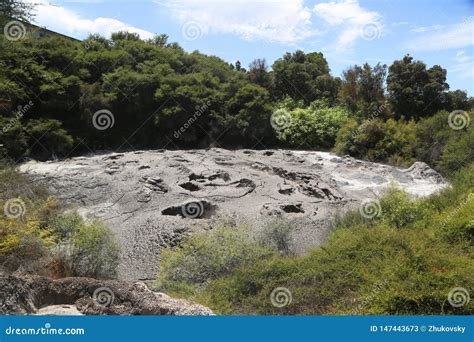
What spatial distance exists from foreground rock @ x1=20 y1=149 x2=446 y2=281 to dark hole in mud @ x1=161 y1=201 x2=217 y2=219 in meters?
0.03

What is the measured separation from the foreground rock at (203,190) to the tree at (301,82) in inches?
491

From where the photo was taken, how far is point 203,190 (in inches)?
690

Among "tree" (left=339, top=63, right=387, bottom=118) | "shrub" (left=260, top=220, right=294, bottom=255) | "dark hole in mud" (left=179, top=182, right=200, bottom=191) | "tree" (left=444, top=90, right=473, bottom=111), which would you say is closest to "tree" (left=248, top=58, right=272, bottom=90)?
"tree" (left=339, top=63, right=387, bottom=118)

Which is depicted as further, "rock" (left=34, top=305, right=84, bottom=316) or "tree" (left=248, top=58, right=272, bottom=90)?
"tree" (left=248, top=58, right=272, bottom=90)

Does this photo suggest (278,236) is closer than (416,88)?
Yes

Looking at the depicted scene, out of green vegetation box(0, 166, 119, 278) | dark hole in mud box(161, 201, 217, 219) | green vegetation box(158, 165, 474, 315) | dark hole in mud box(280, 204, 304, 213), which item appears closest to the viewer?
green vegetation box(158, 165, 474, 315)

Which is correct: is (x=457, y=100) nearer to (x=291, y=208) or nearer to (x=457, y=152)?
(x=457, y=152)

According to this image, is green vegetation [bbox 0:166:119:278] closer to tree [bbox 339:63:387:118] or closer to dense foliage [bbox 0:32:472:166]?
dense foliage [bbox 0:32:472:166]

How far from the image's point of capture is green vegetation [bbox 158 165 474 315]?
781 centimetres

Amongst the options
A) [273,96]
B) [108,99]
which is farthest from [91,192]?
[273,96]

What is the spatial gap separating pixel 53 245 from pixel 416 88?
2524cm

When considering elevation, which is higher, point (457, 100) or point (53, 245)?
point (457, 100)

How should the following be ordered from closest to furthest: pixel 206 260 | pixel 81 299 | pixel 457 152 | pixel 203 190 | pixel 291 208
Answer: pixel 81 299
pixel 206 260
pixel 291 208
pixel 203 190
pixel 457 152

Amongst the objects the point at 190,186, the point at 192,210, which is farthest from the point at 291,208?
the point at 190,186
